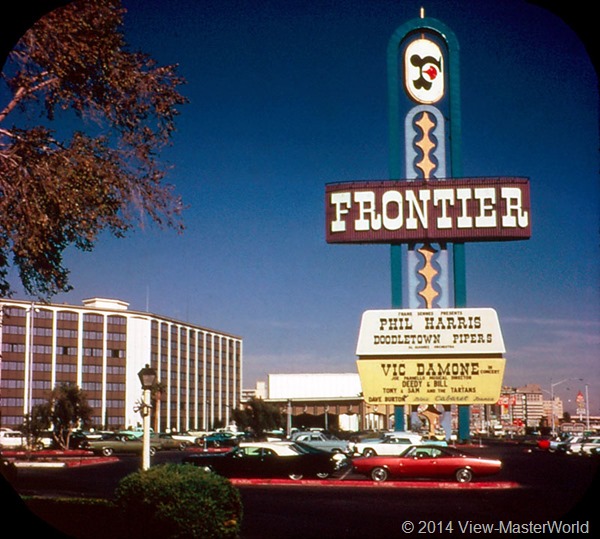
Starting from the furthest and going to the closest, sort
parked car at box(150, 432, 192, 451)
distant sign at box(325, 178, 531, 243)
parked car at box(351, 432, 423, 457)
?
1. parked car at box(150, 432, 192, 451)
2. parked car at box(351, 432, 423, 457)
3. distant sign at box(325, 178, 531, 243)

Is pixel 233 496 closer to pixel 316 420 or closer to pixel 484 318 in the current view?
pixel 484 318

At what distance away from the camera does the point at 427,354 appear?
22453 millimetres

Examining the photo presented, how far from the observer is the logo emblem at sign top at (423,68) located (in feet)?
93.7

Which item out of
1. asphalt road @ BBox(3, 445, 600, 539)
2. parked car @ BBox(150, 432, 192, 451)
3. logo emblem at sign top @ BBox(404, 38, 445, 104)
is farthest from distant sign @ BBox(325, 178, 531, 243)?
parked car @ BBox(150, 432, 192, 451)

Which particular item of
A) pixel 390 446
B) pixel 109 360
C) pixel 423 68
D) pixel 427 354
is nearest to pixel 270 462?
pixel 390 446

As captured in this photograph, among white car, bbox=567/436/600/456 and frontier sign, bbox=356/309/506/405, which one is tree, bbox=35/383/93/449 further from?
frontier sign, bbox=356/309/506/405

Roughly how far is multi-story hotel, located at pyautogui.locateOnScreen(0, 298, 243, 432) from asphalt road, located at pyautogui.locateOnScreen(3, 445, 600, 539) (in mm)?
47826

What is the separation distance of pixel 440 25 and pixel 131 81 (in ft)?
44.9

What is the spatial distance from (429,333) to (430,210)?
4061 mm

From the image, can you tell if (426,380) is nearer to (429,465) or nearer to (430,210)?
(430,210)

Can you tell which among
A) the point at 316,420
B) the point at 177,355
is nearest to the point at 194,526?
the point at 177,355

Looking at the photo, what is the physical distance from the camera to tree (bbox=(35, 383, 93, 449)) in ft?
177

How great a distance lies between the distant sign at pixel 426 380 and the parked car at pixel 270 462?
29.5 feet

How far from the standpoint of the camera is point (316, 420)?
4102 inches
